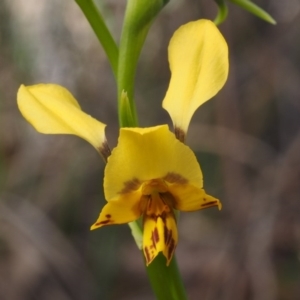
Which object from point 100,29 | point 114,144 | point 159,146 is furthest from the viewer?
point 114,144

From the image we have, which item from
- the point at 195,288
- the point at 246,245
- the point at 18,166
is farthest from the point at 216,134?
the point at 18,166

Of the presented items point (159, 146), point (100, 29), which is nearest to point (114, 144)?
point (100, 29)

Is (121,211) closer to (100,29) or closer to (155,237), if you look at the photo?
(155,237)

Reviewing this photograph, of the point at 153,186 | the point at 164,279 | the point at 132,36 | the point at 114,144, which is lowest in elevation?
the point at 114,144

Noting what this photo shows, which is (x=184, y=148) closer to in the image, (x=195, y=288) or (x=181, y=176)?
(x=181, y=176)

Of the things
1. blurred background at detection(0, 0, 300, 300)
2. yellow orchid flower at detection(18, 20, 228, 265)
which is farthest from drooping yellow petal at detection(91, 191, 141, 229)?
blurred background at detection(0, 0, 300, 300)

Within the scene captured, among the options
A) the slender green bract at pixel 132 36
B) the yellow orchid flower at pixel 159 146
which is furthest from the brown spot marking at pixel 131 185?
the slender green bract at pixel 132 36

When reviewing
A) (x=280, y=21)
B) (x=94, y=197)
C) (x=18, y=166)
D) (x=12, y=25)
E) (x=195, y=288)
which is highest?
(x=12, y=25)
